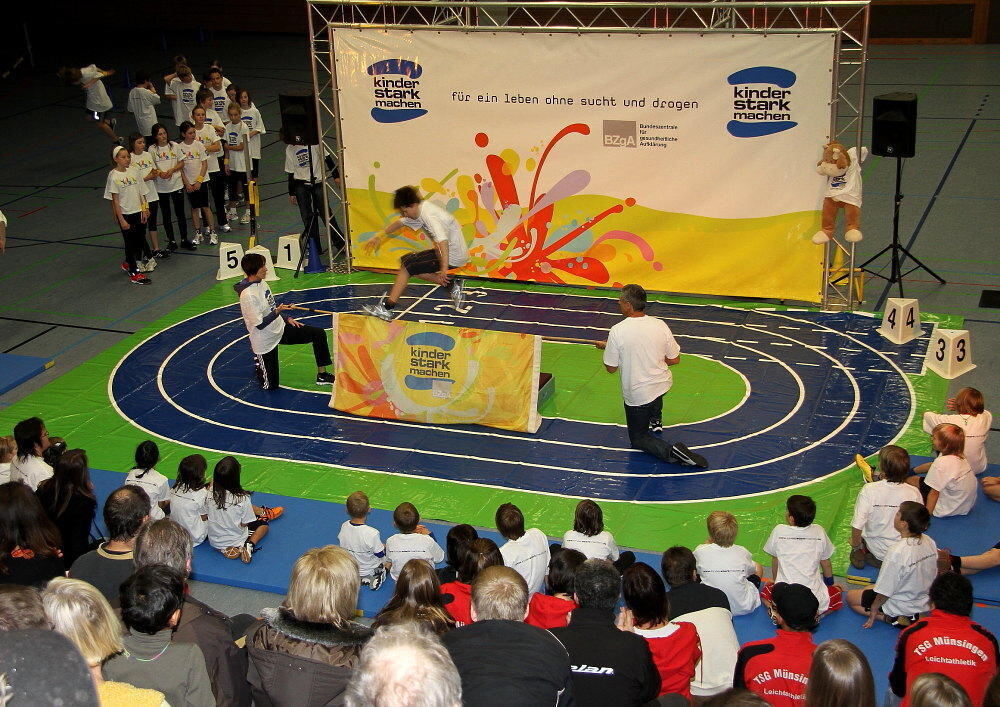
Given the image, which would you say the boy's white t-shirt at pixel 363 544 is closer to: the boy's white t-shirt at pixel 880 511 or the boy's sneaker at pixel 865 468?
the boy's white t-shirt at pixel 880 511

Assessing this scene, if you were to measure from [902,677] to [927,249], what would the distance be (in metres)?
10.0

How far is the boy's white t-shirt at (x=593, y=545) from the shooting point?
24.1ft

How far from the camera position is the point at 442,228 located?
Answer: 11.5 m

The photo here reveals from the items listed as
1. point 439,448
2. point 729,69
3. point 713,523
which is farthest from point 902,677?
point 729,69

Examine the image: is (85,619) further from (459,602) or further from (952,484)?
(952,484)

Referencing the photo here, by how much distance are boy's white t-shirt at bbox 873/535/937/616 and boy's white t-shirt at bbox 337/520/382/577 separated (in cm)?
350

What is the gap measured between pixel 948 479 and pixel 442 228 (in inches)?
223

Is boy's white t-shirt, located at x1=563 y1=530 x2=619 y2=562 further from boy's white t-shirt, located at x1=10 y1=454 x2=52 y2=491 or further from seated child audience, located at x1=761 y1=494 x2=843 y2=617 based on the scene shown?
boy's white t-shirt, located at x1=10 y1=454 x2=52 y2=491

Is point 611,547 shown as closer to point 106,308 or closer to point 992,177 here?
point 106,308

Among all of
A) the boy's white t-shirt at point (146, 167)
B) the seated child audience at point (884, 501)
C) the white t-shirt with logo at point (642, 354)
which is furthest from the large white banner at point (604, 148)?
the seated child audience at point (884, 501)

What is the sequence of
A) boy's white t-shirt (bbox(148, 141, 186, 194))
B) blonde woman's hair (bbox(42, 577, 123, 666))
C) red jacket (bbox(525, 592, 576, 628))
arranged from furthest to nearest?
boy's white t-shirt (bbox(148, 141, 186, 194)), red jacket (bbox(525, 592, 576, 628)), blonde woman's hair (bbox(42, 577, 123, 666))

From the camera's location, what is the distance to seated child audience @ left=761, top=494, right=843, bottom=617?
7285mm

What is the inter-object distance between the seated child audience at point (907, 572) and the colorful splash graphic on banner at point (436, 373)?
4148 mm

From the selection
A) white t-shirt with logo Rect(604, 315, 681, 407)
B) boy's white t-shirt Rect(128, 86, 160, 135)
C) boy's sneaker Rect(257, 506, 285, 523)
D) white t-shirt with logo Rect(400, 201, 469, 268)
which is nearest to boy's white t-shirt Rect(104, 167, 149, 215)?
white t-shirt with logo Rect(400, 201, 469, 268)
